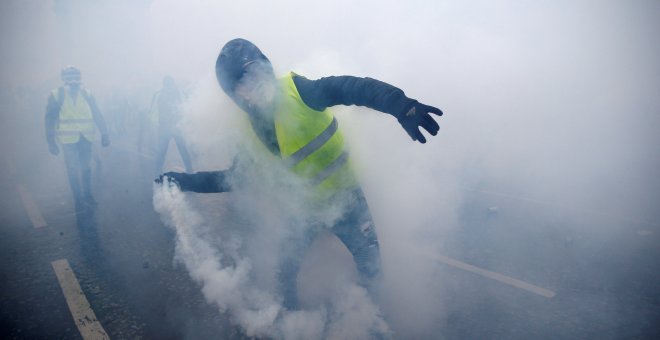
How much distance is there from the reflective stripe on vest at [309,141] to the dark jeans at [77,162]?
4690mm

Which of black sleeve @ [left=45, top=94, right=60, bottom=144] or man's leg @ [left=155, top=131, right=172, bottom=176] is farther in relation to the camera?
man's leg @ [left=155, top=131, right=172, bottom=176]

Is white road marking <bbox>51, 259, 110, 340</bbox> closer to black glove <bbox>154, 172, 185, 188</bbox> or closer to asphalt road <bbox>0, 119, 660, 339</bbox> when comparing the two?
asphalt road <bbox>0, 119, 660, 339</bbox>

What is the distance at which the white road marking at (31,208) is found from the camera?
5.35 metres

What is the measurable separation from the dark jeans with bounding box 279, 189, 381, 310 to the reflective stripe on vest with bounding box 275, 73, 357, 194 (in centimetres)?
21

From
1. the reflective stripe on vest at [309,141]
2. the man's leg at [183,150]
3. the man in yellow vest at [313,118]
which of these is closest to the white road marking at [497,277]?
the man in yellow vest at [313,118]

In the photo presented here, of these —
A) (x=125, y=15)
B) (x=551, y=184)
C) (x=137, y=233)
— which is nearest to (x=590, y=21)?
(x=551, y=184)

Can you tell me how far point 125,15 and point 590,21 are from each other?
2746cm

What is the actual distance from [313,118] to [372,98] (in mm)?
386

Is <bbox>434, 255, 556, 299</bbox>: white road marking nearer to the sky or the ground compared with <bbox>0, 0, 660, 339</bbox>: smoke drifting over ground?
nearer to the ground

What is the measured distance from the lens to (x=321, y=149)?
90.7 inches

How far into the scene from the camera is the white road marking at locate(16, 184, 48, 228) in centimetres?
535

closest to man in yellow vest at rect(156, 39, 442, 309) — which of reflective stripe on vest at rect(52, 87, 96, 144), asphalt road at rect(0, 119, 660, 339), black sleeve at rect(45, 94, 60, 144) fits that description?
asphalt road at rect(0, 119, 660, 339)

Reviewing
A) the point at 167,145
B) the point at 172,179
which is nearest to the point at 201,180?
the point at 172,179

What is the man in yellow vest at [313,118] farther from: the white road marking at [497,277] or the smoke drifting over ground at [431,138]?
the white road marking at [497,277]
